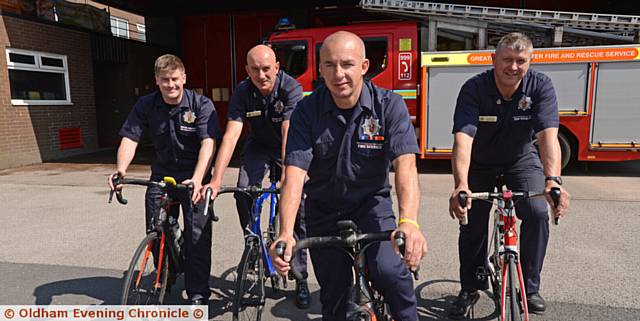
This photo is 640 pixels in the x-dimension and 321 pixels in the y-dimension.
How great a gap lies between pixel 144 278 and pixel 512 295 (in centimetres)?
234

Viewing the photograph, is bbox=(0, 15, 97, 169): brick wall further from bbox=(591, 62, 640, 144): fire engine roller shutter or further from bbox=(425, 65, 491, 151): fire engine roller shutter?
bbox=(591, 62, 640, 144): fire engine roller shutter

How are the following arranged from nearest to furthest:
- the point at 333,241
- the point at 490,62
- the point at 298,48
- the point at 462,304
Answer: the point at 333,241, the point at 462,304, the point at 490,62, the point at 298,48

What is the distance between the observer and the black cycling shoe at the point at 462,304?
3.22 m

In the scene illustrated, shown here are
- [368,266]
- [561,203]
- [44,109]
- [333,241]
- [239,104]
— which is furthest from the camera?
[44,109]

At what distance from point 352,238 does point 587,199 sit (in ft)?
20.3

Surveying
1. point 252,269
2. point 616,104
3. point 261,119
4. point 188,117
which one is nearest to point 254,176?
point 261,119

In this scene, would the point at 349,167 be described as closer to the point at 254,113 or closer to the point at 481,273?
the point at 254,113

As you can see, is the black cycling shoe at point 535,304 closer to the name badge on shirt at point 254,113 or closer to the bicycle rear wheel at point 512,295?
the bicycle rear wheel at point 512,295

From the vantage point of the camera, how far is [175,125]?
10.8 feet

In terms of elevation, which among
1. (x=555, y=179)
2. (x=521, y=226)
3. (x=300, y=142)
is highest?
(x=300, y=142)

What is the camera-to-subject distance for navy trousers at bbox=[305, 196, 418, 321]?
2.07 metres

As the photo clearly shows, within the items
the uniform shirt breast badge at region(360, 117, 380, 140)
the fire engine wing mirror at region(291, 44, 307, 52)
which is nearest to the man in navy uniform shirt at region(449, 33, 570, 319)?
the uniform shirt breast badge at region(360, 117, 380, 140)

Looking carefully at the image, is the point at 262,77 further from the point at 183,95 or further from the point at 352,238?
the point at 352,238

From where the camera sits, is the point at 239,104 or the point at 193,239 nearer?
the point at 193,239
